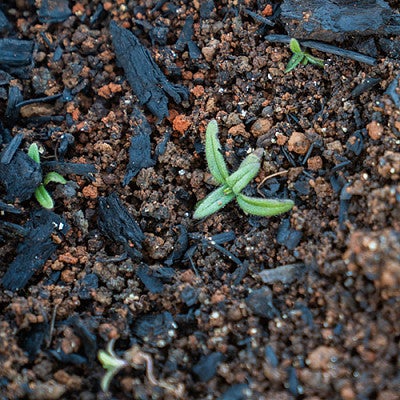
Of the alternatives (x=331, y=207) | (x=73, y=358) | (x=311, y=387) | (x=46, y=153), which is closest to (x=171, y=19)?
(x=46, y=153)

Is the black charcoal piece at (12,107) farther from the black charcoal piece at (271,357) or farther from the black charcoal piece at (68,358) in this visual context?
the black charcoal piece at (271,357)

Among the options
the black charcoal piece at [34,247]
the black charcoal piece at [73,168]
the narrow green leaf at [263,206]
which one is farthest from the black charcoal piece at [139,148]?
the narrow green leaf at [263,206]

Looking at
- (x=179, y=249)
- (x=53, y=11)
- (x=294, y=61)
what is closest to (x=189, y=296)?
(x=179, y=249)

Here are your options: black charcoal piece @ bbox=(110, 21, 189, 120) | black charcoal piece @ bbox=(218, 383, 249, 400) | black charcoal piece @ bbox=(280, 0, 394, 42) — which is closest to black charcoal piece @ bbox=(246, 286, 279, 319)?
black charcoal piece @ bbox=(218, 383, 249, 400)

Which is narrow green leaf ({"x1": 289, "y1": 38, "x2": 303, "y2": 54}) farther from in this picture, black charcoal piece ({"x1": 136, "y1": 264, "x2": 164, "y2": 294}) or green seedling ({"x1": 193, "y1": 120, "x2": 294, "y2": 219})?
black charcoal piece ({"x1": 136, "y1": 264, "x2": 164, "y2": 294})

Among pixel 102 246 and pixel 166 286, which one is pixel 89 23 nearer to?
pixel 102 246

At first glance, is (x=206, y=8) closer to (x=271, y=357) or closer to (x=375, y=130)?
(x=375, y=130)
